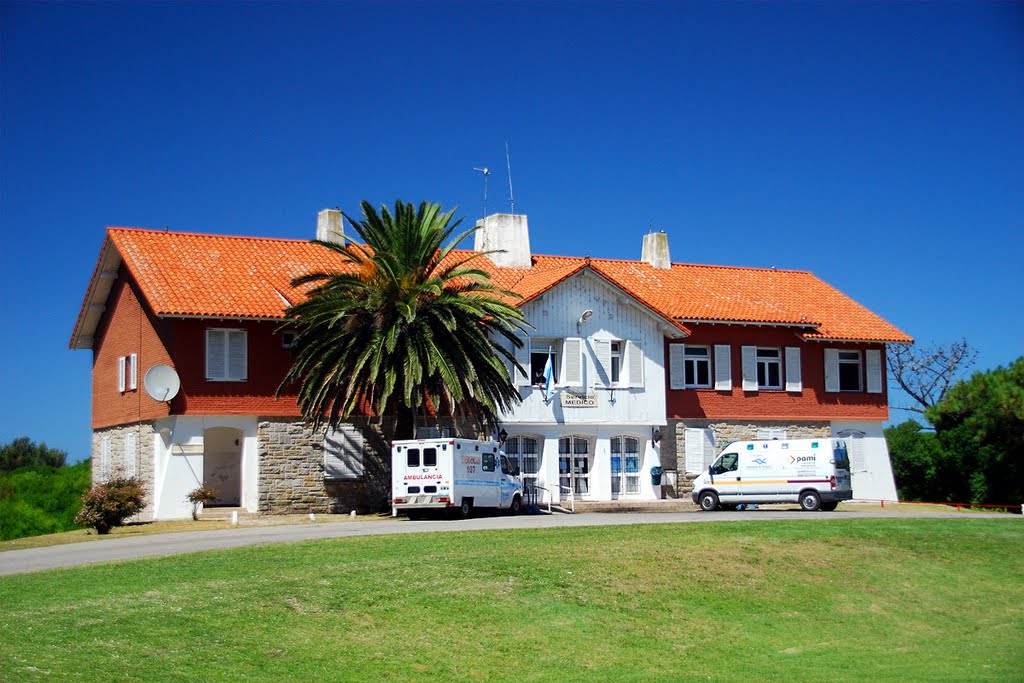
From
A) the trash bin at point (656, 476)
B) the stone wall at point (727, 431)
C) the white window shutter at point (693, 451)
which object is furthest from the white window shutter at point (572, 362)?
the white window shutter at point (693, 451)

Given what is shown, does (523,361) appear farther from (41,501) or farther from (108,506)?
(41,501)

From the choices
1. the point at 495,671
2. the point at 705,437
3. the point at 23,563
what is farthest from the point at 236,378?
the point at 495,671

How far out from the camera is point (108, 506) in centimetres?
3222

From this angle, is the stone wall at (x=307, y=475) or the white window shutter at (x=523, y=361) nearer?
the stone wall at (x=307, y=475)

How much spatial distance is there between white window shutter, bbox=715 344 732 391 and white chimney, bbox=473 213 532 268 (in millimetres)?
8092

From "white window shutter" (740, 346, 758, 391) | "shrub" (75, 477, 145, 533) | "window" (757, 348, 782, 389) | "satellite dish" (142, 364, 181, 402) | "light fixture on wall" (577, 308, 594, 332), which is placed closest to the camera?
"shrub" (75, 477, 145, 533)

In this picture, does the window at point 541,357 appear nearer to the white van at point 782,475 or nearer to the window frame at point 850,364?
the white van at point 782,475

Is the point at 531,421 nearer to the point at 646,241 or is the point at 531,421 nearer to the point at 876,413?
the point at 646,241

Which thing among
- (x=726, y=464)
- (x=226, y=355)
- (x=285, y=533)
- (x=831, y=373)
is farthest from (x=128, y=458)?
(x=831, y=373)

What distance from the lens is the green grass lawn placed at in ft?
53.8

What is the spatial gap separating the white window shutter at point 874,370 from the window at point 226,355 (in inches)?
984

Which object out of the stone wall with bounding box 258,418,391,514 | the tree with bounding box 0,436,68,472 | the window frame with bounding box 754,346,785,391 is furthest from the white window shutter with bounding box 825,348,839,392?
the tree with bounding box 0,436,68,472

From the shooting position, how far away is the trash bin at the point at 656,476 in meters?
42.8

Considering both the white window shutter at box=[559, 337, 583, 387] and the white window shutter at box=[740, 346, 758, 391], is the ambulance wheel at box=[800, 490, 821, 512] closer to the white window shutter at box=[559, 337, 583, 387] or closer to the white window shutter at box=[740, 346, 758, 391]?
the white window shutter at box=[559, 337, 583, 387]
